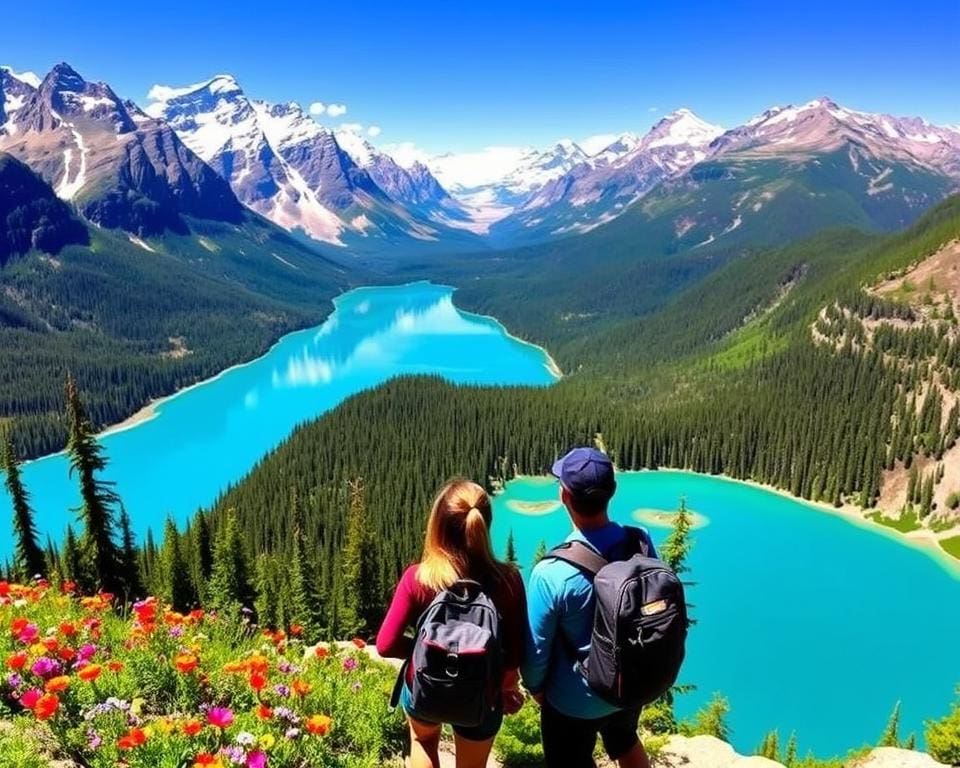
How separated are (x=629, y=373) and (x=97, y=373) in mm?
153729

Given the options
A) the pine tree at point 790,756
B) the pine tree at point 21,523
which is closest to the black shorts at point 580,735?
the pine tree at point 790,756

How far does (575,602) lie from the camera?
7.99m

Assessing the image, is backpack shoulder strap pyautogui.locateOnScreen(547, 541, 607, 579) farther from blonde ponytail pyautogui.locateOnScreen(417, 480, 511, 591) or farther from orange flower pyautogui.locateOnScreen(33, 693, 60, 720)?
orange flower pyautogui.locateOnScreen(33, 693, 60, 720)

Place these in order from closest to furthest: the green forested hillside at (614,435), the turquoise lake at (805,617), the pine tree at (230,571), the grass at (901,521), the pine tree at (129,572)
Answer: the pine tree at (129,572) < the pine tree at (230,571) < the turquoise lake at (805,617) < the grass at (901,521) < the green forested hillside at (614,435)

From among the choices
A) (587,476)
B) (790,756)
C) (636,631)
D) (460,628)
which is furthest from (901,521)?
(460,628)

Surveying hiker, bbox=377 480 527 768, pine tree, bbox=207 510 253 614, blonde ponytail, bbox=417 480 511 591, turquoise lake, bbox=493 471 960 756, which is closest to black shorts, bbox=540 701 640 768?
hiker, bbox=377 480 527 768

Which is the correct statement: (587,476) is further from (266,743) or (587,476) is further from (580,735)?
(266,743)

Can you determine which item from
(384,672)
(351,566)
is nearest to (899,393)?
(351,566)

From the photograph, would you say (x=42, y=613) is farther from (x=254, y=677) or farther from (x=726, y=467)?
(x=726, y=467)

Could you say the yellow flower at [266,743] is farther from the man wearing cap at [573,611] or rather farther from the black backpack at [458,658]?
the man wearing cap at [573,611]

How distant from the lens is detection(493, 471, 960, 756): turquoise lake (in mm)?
56625

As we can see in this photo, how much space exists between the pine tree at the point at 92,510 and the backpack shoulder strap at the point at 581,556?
3882 centimetres

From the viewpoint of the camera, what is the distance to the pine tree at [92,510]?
1599 inches

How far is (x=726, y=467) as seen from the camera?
4931 inches
